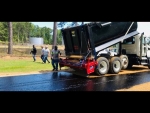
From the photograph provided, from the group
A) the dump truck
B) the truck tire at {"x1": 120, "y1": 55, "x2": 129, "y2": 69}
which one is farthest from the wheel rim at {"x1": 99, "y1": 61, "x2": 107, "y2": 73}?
the truck tire at {"x1": 120, "y1": 55, "x2": 129, "y2": 69}

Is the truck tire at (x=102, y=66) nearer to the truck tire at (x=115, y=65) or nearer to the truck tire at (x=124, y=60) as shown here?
the truck tire at (x=115, y=65)

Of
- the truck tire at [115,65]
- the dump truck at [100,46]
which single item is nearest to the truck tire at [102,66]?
the dump truck at [100,46]

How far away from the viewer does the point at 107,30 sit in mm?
11070

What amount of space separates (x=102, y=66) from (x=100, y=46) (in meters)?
1.11

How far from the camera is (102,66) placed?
36.1 ft

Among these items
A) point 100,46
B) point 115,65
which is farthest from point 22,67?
point 115,65

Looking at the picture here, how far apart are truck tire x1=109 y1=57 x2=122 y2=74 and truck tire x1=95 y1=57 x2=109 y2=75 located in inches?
14.5

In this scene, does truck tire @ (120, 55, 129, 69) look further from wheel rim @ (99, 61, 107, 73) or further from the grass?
the grass

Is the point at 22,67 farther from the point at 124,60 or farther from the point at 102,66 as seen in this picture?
the point at 124,60

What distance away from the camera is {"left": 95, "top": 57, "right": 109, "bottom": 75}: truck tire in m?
10.7
